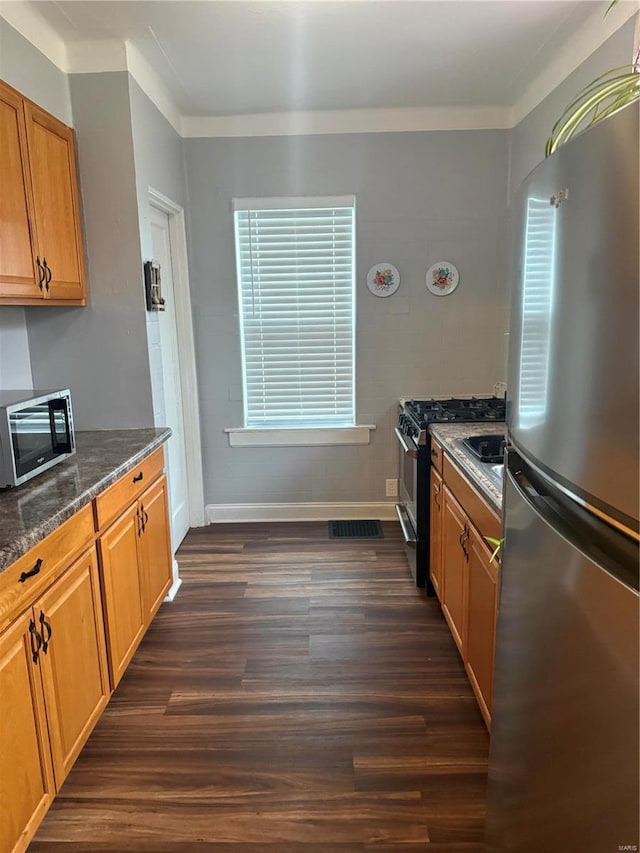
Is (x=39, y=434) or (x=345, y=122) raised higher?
(x=345, y=122)

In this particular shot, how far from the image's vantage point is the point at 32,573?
1.49 metres

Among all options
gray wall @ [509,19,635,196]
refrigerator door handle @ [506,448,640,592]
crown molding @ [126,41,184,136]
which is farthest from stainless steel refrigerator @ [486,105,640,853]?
crown molding @ [126,41,184,136]

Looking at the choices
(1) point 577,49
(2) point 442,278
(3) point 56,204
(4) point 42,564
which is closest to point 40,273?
(3) point 56,204

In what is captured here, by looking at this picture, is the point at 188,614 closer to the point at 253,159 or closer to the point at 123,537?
the point at 123,537

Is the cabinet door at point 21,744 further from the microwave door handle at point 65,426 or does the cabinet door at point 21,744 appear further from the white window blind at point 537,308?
the white window blind at point 537,308

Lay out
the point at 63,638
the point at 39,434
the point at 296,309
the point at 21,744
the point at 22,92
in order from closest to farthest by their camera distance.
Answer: the point at 21,744, the point at 63,638, the point at 39,434, the point at 22,92, the point at 296,309

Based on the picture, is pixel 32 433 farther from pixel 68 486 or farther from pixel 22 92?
pixel 22 92

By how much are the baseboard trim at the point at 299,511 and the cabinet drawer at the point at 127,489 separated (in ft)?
4.36

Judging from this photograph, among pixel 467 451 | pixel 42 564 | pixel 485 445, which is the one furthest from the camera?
pixel 485 445

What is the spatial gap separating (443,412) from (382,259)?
1.20 m

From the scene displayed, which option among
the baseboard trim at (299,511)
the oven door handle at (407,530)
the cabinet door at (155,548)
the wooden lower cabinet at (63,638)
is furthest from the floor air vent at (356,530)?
the wooden lower cabinet at (63,638)

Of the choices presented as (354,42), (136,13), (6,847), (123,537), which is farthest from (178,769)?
(354,42)

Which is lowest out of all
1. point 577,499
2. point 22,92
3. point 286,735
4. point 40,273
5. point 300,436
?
point 286,735

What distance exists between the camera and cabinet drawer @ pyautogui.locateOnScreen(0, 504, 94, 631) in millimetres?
1390
